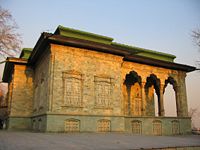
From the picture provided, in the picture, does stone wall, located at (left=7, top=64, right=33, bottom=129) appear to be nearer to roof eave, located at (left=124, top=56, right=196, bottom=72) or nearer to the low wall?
the low wall

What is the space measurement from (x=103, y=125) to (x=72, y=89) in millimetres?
3852

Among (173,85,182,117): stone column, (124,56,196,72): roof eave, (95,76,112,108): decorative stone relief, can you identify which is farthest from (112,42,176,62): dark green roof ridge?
(95,76,112,108): decorative stone relief

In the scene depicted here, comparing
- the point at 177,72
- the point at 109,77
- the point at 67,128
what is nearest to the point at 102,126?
the point at 67,128

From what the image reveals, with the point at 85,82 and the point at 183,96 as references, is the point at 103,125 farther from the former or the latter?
the point at 183,96

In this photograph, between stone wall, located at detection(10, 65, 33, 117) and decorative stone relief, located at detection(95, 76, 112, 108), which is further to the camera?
stone wall, located at detection(10, 65, 33, 117)

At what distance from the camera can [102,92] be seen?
17.6 m

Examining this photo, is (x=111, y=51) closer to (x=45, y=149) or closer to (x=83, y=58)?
(x=83, y=58)

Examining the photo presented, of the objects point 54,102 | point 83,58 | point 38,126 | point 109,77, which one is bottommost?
point 38,126

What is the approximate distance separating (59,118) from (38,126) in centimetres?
319

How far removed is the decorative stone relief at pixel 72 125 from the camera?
15.3 m

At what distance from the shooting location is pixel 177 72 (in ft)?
79.6

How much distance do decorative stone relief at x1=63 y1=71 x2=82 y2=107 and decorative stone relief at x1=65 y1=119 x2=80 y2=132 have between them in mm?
1206

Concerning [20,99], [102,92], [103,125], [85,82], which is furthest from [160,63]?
[20,99]

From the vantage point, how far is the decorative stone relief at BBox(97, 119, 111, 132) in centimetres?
1666
